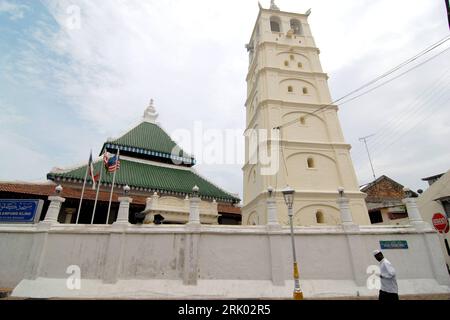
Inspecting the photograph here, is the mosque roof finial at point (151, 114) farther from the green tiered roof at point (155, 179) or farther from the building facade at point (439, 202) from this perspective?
the building facade at point (439, 202)

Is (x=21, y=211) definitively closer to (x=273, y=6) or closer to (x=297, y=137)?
(x=297, y=137)

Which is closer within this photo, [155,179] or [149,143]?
[155,179]

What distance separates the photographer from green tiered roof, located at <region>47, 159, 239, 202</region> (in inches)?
651

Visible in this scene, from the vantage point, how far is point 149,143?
22.5m

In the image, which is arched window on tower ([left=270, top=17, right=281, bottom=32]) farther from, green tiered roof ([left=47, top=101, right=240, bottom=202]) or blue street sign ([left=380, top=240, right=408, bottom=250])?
blue street sign ([left=380, top=240, right=408, bottom=250])

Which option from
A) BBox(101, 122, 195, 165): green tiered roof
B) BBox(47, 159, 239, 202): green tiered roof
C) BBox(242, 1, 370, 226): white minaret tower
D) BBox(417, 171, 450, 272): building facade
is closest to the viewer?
BBox(242, 1, 370, 226): white minaret tower

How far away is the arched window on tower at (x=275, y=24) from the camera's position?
2334cm

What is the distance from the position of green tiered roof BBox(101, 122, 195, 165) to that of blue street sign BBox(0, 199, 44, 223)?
9.42m

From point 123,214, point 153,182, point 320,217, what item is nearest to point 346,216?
point 320,217

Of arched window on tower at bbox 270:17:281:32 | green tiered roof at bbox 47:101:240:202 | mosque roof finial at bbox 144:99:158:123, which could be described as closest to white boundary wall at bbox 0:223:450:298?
green tiered roof at bbox 47:101:240:202

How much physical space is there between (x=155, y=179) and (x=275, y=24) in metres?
19.9

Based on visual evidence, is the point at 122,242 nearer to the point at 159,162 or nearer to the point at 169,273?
the point at 169,273
